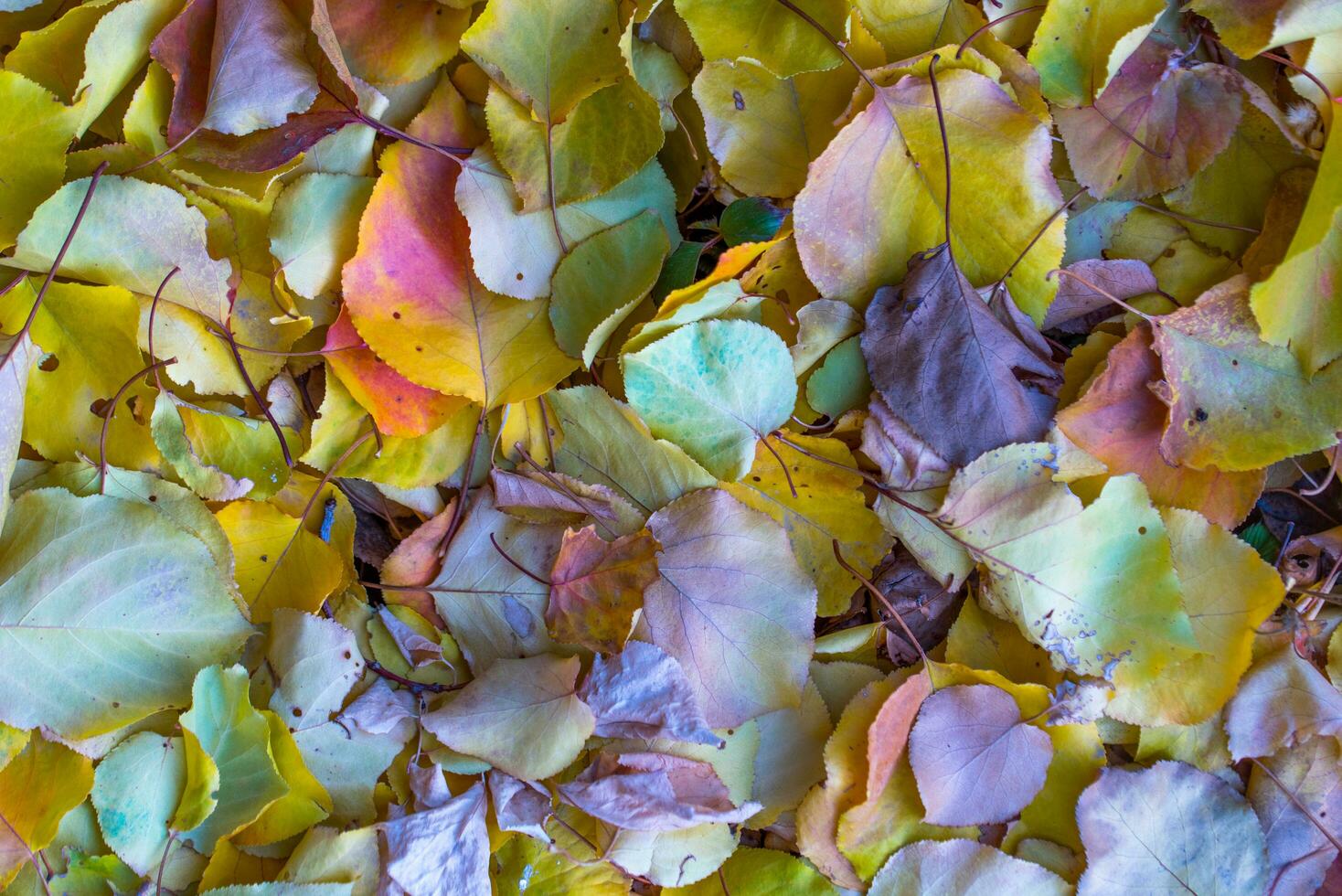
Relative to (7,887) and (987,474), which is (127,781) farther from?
(987,474)

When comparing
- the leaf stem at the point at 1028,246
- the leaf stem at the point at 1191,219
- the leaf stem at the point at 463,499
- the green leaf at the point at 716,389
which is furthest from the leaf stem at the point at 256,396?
the leaf stem at the point at 1191,219

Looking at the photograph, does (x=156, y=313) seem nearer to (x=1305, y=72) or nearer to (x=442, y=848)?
(x=442, y=848)

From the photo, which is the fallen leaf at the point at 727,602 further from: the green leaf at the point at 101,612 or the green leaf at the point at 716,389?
the green leaf at the point at 101,612

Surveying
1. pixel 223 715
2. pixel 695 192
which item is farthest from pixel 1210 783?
pixel 223 715

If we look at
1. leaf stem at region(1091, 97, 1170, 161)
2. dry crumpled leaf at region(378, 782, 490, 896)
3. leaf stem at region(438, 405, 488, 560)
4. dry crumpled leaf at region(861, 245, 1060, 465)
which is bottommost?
dry crumpled leaf at region(378, 782, 490, 896)

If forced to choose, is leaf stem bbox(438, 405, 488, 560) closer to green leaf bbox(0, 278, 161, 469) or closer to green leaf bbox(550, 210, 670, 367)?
green leaf bbox(550, 210, 670, 367)

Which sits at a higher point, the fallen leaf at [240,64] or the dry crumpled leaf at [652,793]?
the fallen leaf at [240,64]

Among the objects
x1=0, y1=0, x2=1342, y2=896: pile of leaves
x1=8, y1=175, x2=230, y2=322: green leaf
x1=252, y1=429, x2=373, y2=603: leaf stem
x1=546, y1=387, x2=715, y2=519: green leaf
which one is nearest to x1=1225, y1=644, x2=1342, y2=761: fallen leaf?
x1=0, y1=0, x2=1342, y2=896: pile of leaves
